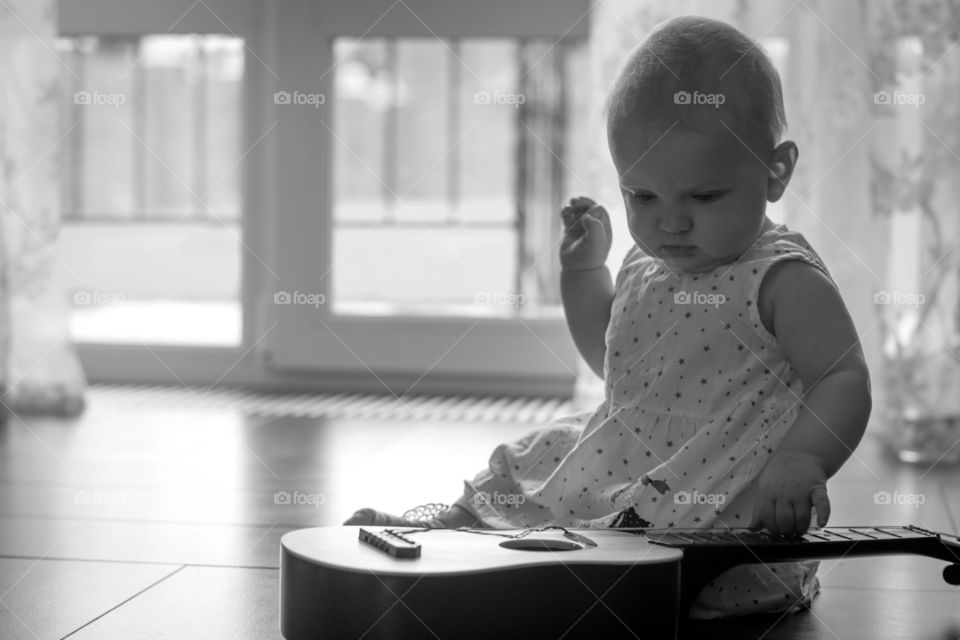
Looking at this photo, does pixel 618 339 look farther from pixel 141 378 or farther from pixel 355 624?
pixel 141 378

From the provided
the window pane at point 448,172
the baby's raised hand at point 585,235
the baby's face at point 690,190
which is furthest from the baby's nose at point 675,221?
the window pane at point 448,172

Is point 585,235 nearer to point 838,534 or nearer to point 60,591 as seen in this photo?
point 838,534

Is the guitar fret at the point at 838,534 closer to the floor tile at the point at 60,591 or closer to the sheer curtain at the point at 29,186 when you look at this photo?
the floor tile at the point at 60,591

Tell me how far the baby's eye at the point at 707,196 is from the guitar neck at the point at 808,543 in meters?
0.24

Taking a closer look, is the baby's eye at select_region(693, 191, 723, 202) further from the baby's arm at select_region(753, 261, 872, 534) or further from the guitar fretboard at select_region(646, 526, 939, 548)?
the guitar fretboard at select_region(646, 526, 939, 548)

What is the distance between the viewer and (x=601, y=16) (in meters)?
2.03

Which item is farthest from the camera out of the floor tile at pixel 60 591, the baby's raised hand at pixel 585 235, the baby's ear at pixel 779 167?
the baby's raised hand at pixel 585 235

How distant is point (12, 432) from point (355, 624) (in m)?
1.35

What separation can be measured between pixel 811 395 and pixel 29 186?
1.78 meters

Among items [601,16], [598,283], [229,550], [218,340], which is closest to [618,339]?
[598,283]

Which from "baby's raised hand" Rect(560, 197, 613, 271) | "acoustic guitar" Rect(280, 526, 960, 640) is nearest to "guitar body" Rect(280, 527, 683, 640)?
"acoustic guitar" Rect(280, 526, 960, 640)

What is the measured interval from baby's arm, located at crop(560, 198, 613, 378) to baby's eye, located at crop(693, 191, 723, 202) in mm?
157

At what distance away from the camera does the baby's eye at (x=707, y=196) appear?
877 millimetres

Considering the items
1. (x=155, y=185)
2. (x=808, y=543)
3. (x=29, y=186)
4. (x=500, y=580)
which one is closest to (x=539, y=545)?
(x=500, y=580)
